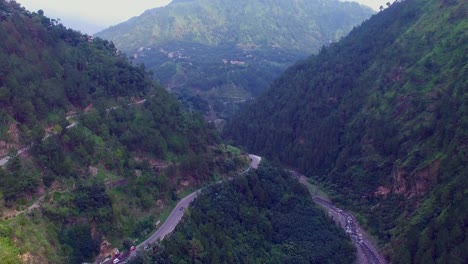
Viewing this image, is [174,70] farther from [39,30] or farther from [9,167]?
[9,167]

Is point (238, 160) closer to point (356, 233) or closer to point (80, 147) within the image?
point (356, 233)

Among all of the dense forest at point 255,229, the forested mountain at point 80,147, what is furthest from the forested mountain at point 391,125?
the forested mountain at point 80,147

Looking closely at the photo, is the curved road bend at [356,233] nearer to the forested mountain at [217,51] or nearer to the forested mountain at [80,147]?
the forested mountain at [80,147]

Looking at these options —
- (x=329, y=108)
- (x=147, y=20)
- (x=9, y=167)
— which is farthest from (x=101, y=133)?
(x=147, y=20)

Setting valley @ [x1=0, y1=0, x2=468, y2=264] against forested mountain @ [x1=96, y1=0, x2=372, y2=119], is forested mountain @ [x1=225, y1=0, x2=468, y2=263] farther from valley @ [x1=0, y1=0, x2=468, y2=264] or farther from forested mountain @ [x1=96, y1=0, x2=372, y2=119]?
forested mountain @ [x1=96, y1=0, x2=372, y2=119]

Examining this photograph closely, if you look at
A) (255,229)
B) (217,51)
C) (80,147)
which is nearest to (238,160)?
(255,229)

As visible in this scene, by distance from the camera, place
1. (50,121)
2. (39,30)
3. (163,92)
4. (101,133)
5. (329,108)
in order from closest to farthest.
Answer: (50,121) → (101,133) → (39,30) → (163,92) → (329,108)
